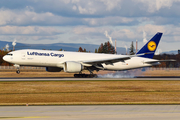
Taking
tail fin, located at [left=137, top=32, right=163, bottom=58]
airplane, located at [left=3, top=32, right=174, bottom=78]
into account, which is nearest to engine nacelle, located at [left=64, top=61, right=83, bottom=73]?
airplane, located at [left=3, top=32, right=174, bottom=78]

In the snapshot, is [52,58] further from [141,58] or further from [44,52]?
[141,58]

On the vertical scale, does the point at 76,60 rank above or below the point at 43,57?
below

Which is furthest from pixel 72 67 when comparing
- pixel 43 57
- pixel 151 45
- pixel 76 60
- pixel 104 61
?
pixel 151 45

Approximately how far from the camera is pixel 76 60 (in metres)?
41.5

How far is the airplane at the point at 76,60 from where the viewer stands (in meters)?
38.8

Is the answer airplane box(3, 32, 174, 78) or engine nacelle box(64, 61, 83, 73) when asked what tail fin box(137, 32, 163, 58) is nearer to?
airplane box(3, 32, 174, 78)

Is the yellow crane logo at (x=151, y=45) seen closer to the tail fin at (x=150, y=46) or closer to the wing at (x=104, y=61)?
the tail fin at (x=150, y=46)
